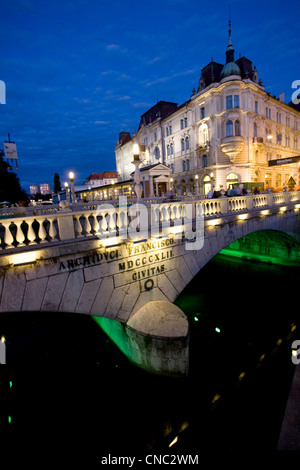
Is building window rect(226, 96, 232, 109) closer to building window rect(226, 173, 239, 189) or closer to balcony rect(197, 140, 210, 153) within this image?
balcony rect(197, 140, 210, 153)

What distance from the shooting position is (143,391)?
7102 mm

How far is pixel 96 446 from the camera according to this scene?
18.6 ft

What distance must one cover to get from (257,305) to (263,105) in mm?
32060

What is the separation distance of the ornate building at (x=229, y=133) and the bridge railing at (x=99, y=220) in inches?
656

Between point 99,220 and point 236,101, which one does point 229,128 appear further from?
point 99,220

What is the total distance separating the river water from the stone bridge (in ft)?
3.43

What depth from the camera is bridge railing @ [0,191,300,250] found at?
4996 millimetres

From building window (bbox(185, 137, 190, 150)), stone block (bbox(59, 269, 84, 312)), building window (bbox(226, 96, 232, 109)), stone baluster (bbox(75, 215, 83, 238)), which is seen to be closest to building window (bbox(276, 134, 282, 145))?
building window (bbox(226, 96, 232, 109))

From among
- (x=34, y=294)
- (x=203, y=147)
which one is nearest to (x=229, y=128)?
(x=203, y=147)

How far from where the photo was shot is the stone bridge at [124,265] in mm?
5055

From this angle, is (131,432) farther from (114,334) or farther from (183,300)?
(183,300)

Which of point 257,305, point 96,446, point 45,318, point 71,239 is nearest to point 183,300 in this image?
point 257,305

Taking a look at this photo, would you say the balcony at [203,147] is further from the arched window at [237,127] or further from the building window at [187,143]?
the arched window at [237,127]

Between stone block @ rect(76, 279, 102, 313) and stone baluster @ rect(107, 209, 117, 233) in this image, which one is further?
stone baluster @ rect(107, 209, 117, 233)
